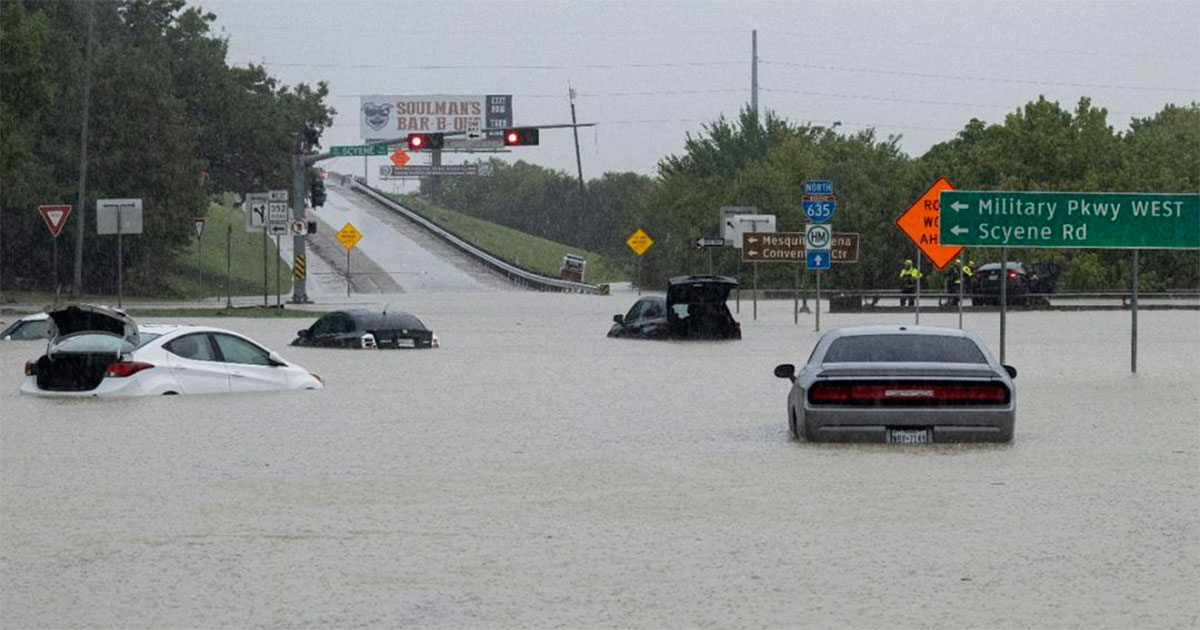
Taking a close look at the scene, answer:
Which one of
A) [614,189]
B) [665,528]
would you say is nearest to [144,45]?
[665,528]

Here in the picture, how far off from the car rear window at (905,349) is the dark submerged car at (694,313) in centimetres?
2354

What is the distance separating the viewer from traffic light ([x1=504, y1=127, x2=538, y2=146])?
5841 cm

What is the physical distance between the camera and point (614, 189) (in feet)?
641

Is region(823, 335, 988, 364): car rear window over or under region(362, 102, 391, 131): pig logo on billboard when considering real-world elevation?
under

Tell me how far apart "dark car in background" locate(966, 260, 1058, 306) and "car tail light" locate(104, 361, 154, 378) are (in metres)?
43.0

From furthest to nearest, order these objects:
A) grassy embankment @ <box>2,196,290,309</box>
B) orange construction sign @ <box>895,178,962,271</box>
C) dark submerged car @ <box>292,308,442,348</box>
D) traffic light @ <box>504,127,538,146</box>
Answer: grassy embankment @ <box>2,196,290,309</box>
traffic light @ <box>504,127,538,146</box>
dark submerged car @ <box>292,308,442,348</box>
orange construction sign @ <box>895,178,962,271</box>

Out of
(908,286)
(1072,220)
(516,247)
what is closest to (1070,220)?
(1072,220)

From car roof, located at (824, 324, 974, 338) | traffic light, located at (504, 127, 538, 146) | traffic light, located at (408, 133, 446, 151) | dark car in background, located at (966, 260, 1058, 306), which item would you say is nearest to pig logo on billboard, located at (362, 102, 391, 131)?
dark car in background, located at (966, 260, 1058, 306)

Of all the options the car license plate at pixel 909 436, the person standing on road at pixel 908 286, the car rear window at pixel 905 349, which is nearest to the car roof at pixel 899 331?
the car rear window at pixel 905 349

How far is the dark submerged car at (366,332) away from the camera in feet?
135

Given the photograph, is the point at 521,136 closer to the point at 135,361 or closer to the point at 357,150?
the point at 357,150

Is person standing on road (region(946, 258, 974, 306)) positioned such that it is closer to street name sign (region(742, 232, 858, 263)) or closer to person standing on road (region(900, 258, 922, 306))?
person standing on road (region(900, 258, 922, 306))

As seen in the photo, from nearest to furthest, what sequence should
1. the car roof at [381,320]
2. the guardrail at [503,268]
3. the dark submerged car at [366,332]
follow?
the dark submerged car at [366,332], the car roof at [381,320], the guardrail at [503,268]

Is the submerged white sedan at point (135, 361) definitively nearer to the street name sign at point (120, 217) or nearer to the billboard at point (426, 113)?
the street name sign at point (120, 217)
